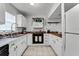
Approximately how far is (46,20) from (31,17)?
1.16m

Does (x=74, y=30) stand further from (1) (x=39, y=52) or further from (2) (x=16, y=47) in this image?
(1) (x=39, y=52)

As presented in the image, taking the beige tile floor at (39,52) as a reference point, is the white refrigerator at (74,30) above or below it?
above

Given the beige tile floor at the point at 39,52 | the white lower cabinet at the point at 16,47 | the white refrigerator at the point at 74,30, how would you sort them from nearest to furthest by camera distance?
the white refrigerator at the point at 74,30 → the white lower cabinet at the point at 16,47 → the beige tile floor at the point at 39,52

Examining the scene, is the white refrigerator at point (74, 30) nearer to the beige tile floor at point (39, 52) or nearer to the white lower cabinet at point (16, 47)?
the white lower cabinet at point (16, 47)

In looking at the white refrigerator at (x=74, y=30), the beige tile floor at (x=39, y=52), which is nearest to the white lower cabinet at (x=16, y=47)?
the beige tile floor at (x=39, y=52)

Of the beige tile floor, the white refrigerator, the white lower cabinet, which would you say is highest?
the white refrigerator

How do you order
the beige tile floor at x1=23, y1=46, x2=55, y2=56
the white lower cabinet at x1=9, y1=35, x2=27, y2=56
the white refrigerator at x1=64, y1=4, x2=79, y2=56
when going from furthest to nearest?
1. the beige tile floor at x1=23, y1=46, x2=55, y2=56
2. the white lower cabinet at x1=9, y1=35, x2=27, y2=56
3. the white refrigerator at x1=64, y1=4, x2=79, y2=56

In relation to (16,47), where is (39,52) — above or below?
below

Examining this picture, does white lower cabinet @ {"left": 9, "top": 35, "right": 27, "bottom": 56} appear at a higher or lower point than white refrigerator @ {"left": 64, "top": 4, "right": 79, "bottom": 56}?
lower

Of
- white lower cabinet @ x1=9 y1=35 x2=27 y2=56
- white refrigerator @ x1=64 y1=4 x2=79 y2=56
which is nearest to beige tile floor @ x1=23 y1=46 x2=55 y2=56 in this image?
white lower cabinet @ x1=9 y1=35 x2=27 y2=56

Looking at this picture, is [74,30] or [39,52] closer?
[74,30]

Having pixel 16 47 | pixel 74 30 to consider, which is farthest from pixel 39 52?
pixel 74 30

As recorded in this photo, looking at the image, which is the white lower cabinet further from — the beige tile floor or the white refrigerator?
the white refrigerator

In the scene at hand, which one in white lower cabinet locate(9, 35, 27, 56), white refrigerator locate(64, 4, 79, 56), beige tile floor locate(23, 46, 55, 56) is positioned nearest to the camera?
white refrigerator locate(64, 4, 79, 56)
